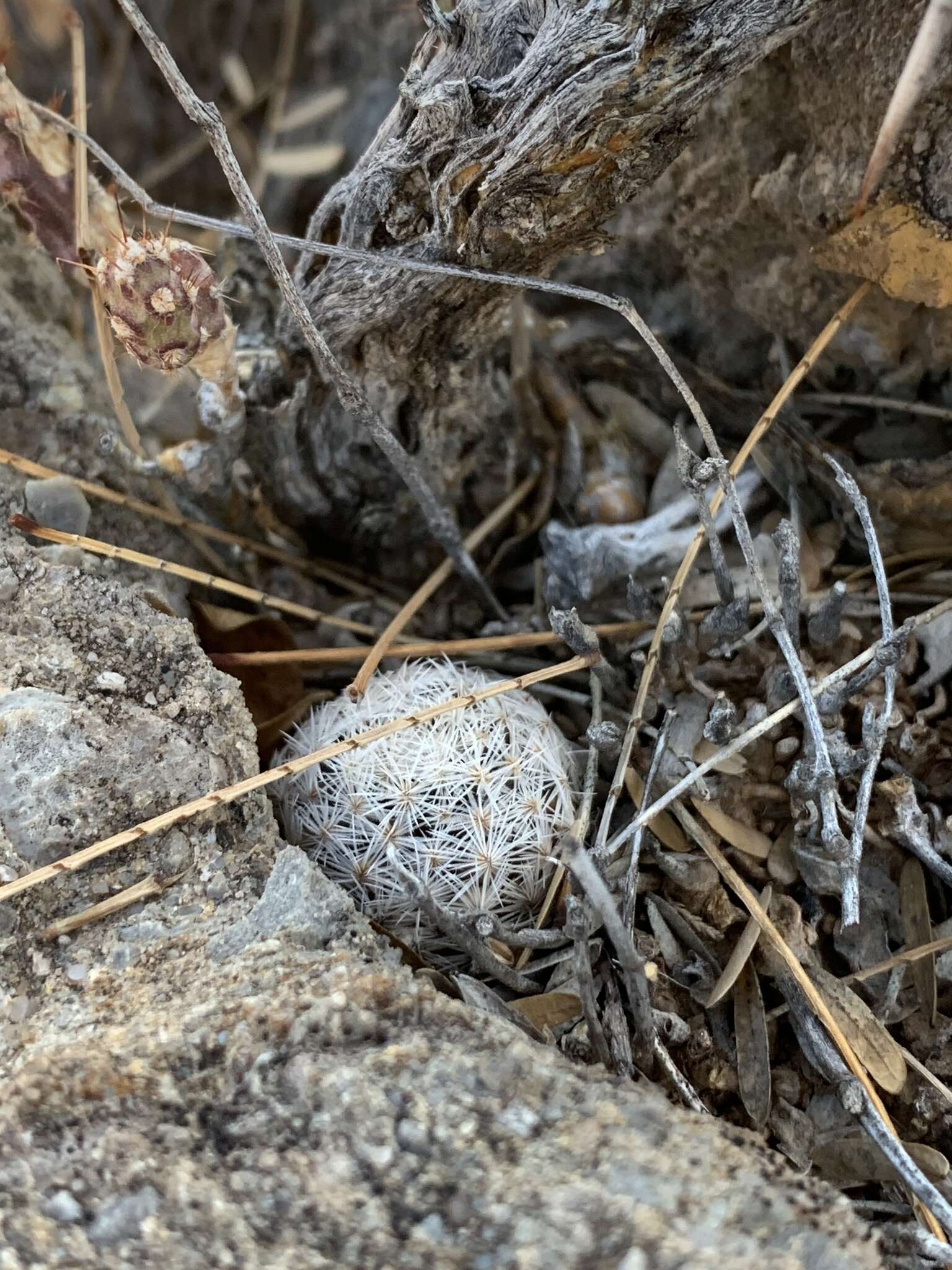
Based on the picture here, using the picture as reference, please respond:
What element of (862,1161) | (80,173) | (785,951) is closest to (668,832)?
(785,951)

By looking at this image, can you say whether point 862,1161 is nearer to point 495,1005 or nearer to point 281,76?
point 495,1005

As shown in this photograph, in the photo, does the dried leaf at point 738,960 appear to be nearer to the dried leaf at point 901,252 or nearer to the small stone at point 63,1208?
the small stone at point 63,1208

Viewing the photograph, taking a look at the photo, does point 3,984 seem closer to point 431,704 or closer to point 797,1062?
point 431,704

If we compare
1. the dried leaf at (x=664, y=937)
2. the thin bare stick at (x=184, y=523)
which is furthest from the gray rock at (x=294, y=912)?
the thin bare stick at (x=184, y=523)

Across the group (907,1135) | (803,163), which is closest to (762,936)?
(907,1135)

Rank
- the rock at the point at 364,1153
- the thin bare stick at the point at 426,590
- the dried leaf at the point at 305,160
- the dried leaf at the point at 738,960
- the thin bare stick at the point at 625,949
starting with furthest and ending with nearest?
the dried leaf at the point at 305,160 → the thin bare stick at the point at 426,590 → the dried leaf at the point at 738,960 → the thin bare stick at the point at 625,949 → the rock at the point at 364,1153

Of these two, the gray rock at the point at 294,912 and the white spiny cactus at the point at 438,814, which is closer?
the gray rock at the point at 294,912
